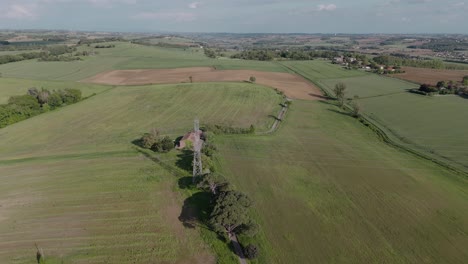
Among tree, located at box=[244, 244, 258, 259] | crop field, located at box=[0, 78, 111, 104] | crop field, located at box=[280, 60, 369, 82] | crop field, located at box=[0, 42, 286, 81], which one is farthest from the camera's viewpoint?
crop field, located at box=[280, 60, 369, 82]

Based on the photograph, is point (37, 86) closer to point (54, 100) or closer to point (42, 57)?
point (54, 100)

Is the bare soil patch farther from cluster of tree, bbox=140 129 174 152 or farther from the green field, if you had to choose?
cluster of tree, bbox=140 129 174 152

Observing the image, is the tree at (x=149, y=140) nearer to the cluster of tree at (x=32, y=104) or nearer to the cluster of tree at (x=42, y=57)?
the cluster of tree at (x=32, y=104)

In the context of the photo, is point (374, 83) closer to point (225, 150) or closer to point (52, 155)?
point (225, 150)

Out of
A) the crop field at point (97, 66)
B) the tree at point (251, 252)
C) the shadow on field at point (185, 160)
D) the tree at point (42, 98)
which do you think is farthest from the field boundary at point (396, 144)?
the tree at point (42, 98)

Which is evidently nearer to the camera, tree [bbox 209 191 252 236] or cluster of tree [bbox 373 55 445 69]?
tree [bbox 209 191 252 236]

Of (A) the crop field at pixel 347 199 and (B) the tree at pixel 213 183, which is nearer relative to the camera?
(A) the crop field at pixel 347 199

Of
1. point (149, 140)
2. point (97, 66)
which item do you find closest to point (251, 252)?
point (149, 140)

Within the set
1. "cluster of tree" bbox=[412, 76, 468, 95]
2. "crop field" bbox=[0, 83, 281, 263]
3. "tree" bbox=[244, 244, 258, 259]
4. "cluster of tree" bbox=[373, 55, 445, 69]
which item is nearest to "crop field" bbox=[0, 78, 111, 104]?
"crop field" bbox=[0, 83, 281, 263]
